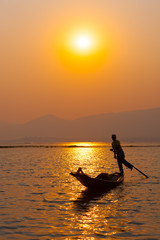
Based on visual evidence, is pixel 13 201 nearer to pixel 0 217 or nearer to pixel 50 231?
pixel 0 217

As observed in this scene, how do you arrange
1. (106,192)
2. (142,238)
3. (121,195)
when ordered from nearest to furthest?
(142,238) → (121,195) → (106,192)

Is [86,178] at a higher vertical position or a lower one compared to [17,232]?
higher

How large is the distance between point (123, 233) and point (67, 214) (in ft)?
11.9

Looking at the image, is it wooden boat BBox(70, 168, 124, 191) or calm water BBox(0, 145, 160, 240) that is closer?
calm water BBox(0, 145, 160, 240)

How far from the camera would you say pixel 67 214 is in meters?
14.9

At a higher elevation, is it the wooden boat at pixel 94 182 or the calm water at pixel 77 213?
the wooden boat at pixel 94 182

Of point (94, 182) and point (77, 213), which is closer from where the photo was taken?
point (77, 213)

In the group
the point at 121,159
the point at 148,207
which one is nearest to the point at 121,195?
the point at 148,207

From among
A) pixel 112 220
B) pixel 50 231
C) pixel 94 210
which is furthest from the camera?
pixel 94 210

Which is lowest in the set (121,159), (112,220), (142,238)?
(142,238)

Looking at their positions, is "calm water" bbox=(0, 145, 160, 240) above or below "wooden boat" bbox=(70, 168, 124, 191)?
below

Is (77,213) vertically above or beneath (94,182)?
beneath

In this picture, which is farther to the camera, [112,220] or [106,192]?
[106,192]

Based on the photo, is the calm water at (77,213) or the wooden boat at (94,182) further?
the wooden boat at (94,182)
